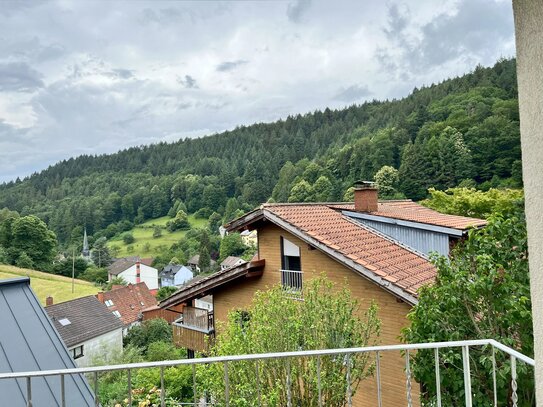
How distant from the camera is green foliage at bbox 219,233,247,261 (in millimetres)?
57906

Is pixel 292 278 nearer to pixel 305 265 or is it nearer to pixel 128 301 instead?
pixel 305 265

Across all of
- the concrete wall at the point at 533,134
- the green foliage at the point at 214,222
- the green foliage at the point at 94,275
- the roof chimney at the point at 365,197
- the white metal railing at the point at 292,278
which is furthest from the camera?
the green foliage at the point at 214,222

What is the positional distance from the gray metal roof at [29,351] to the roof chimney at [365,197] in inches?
342

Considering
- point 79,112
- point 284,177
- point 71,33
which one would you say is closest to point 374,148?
point 284,177

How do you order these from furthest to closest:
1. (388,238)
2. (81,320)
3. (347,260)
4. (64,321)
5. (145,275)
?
(145,275) → (81,320) → (64,321) → (388,238) → (347,260)

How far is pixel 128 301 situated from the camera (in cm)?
3741

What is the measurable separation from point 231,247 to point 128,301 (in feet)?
71.9

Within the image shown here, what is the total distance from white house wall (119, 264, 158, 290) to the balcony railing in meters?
45.0

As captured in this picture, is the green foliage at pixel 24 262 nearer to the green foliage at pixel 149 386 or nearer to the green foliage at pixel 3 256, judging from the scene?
the green foliage at pixel 3 256

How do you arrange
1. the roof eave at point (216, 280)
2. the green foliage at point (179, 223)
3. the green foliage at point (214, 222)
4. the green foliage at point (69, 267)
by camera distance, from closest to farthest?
1. the roof eave at point (216, 280)
2. the green foliage at point (69, 267)
3. the green foliage at point (214, 222)
4. the green foliage at point (179, 223)

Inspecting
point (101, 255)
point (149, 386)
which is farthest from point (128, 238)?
point (149, 386)

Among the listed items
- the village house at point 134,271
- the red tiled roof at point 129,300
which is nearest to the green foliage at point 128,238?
the village house at point 134,271

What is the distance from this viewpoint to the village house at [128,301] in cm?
3475

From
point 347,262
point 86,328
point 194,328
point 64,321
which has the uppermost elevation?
point 347,262
